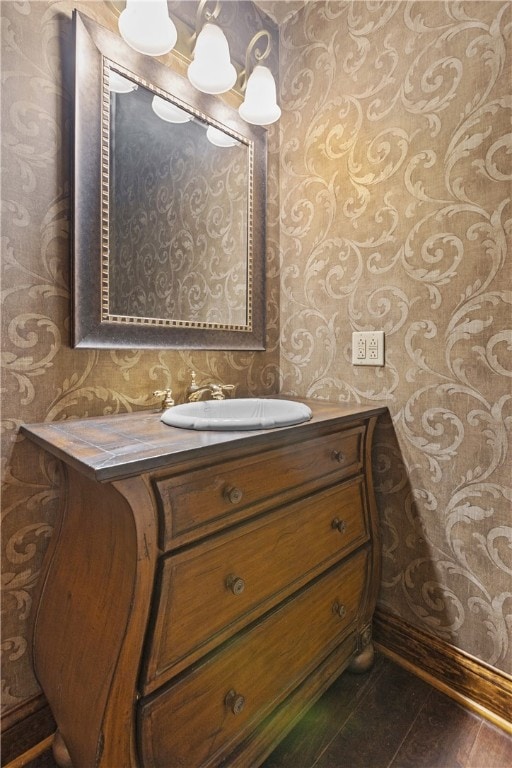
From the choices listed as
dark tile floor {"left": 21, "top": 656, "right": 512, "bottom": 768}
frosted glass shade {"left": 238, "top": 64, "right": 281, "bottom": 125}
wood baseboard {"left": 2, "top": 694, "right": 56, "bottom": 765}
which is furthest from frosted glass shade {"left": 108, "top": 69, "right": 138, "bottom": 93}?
dark tile floor {"left": 21, "top": 656, "right": 512, "bottom": 768}

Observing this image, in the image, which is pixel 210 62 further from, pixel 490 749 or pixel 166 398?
pixel 490 749

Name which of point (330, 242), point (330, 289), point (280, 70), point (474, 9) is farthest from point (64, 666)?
point (280, 70)

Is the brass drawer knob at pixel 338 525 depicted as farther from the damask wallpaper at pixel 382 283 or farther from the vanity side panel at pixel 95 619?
the vanity side panel at pixel 95 619

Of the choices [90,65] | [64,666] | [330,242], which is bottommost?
[64,666]

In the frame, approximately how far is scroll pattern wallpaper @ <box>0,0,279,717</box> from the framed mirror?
42 millimetres

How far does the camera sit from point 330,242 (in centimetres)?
142

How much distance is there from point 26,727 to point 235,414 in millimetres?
959

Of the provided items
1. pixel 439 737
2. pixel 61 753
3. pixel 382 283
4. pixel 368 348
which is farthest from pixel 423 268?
pixel 61 753

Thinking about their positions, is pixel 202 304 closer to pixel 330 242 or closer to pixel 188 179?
pixel 188 179

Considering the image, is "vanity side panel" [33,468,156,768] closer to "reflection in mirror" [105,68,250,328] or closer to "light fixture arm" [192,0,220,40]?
"reflection in mirror" [105,68,250,328]

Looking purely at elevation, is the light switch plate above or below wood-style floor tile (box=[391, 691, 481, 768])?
above

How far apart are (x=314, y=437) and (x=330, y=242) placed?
2.57ft

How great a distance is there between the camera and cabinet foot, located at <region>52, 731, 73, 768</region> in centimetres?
90

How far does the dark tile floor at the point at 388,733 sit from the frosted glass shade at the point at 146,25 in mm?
1854
